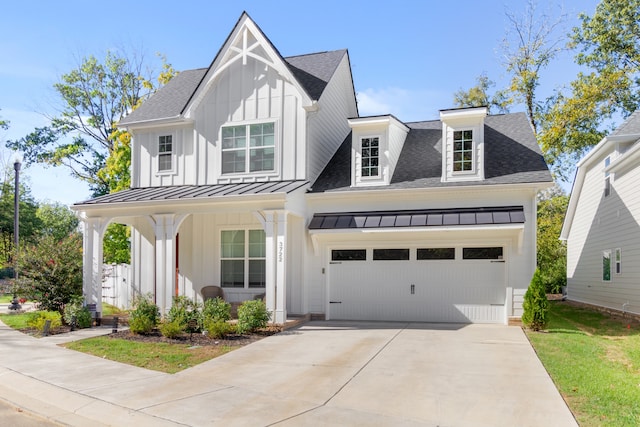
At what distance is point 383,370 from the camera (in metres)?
9.00

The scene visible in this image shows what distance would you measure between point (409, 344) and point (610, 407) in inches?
198

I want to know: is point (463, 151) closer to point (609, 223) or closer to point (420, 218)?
point (420, 218)

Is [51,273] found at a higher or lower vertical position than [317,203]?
lower

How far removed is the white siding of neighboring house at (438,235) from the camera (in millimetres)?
13812

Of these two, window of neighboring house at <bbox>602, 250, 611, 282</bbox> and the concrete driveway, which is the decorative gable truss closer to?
the concrete driveway

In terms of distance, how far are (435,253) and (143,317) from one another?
8321 millimetres

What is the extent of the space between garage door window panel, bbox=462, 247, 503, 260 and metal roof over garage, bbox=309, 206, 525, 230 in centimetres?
111

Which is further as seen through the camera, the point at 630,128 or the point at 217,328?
the point at 630,128

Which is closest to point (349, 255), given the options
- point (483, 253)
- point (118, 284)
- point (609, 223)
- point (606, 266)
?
point (483, 253)

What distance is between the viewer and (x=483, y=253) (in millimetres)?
14383

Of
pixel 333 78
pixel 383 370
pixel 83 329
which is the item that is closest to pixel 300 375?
pixel 383 370

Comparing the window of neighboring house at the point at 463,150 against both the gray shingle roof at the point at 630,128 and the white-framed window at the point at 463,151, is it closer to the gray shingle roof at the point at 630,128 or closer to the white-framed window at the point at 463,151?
the white-framed window at the point at 463,151

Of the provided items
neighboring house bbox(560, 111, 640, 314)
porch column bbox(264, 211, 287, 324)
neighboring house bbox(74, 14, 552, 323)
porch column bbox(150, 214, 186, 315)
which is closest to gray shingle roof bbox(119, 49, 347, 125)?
neighboring house bbox(74, 14, 552, 323)

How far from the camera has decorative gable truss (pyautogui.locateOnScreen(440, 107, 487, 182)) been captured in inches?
→ 578
